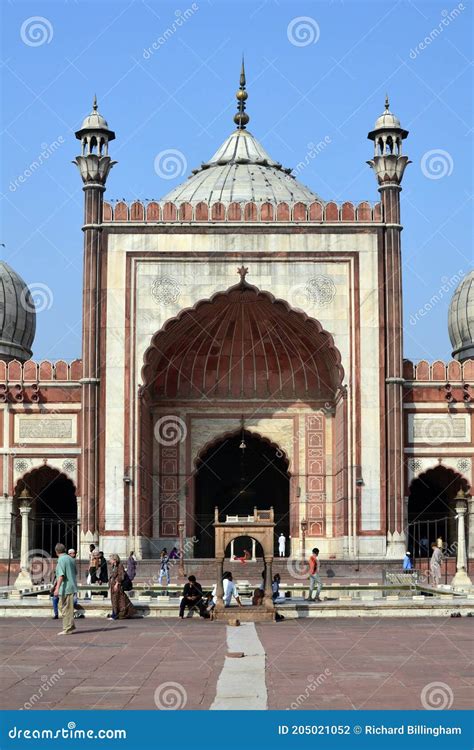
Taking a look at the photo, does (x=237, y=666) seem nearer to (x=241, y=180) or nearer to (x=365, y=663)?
(x=365, y=663)

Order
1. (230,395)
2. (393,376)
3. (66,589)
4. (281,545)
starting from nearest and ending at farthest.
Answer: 1. (66,589)
2. (393,376)
3. (281,545)
4. (230,395)

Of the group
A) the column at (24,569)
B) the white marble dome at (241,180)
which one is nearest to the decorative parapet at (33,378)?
Answer: the column at (24,569)

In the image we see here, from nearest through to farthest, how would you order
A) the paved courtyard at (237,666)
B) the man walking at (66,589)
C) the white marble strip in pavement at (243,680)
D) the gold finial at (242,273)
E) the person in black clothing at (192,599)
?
the white marble strip in pavement at (243,680), the paved courtyard at (237,666), the man walking at (66,589), the person in black clothing at (192,599), the gold finial at (242,273)

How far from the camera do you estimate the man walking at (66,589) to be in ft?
40.8

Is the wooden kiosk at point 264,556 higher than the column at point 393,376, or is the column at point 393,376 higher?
the column at point 393,376

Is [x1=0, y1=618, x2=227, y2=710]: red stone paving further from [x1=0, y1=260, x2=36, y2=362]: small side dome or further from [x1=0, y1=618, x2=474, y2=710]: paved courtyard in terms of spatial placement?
[x1=0, y1=260, x2=36, y2=362]: small side dome

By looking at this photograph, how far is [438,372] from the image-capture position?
27875 mm

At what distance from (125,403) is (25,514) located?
4.99m

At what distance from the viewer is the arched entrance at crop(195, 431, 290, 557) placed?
102 ft

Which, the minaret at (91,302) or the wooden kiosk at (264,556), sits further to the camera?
the minaret at (91,302)

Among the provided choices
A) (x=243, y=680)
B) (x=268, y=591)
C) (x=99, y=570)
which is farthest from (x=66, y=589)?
(x=99, y=570)

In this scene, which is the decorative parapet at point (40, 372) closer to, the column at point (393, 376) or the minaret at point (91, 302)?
the minaret at point (91, 302)

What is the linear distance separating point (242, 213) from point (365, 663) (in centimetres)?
1907

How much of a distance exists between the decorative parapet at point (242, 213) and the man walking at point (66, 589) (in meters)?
15.6
